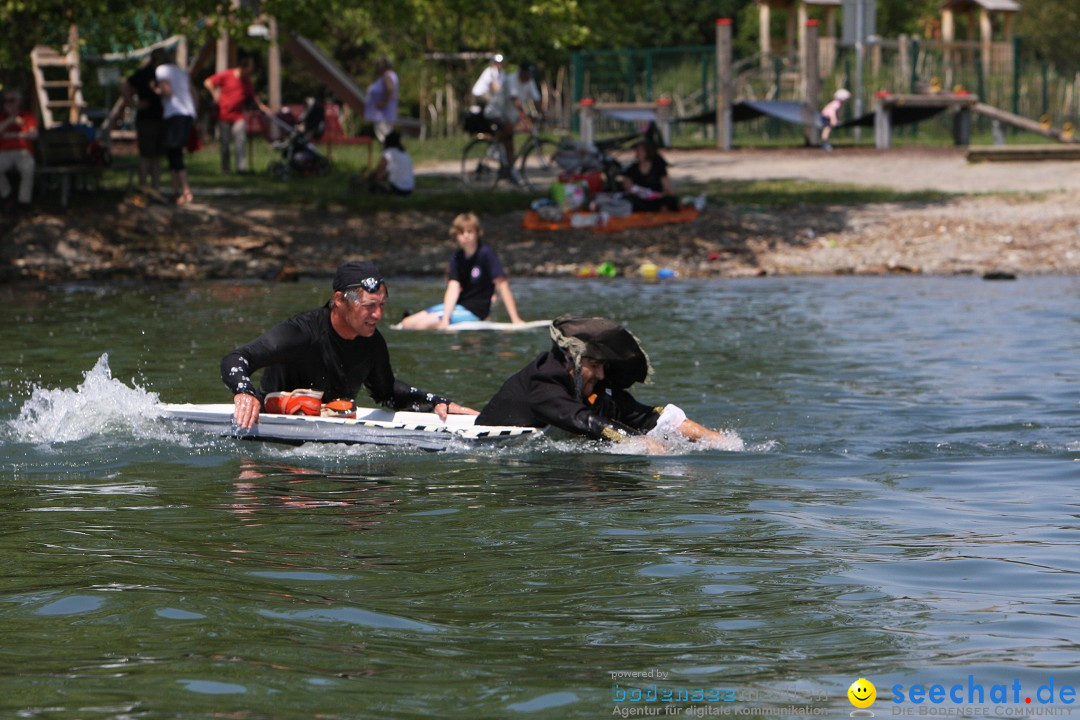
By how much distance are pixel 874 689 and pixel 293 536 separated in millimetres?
3205

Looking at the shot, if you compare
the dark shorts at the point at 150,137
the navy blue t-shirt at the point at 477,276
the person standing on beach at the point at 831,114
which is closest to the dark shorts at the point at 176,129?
the dark shorts at the point at 150,137

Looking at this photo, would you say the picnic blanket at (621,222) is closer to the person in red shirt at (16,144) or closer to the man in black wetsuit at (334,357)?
the person in red shirt at (16,144)

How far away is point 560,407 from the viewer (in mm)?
9297

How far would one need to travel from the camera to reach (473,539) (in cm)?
756

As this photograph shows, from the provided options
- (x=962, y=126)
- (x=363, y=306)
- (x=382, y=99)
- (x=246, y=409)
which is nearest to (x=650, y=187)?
(x=382, y=99)

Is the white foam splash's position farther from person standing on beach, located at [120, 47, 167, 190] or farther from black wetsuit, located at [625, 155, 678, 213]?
black wetsuit, located at [625, 155, 678, 213]

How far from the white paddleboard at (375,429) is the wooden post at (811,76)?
22.7 metres

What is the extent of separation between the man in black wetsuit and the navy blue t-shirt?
5358 mm

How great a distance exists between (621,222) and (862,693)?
1776cm

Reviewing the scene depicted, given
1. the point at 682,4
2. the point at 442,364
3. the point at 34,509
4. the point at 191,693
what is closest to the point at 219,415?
the point at 34,509

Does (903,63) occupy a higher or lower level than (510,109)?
higher

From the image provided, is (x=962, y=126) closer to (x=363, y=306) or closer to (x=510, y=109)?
(x=510, y=109)

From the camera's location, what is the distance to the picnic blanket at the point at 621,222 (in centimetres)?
2273

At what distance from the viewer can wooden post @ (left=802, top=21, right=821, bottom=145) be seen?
31484mm
